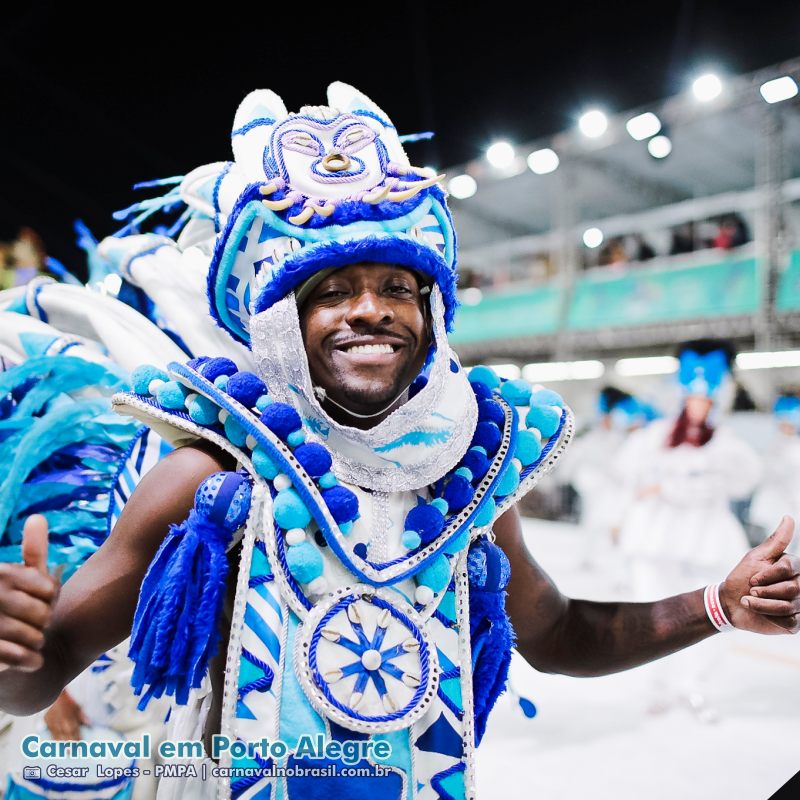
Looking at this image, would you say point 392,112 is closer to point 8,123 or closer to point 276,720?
point 8,123

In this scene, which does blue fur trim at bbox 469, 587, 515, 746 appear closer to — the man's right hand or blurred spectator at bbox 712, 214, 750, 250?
the man's right hand

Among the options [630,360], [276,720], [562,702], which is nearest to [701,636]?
[276,720]

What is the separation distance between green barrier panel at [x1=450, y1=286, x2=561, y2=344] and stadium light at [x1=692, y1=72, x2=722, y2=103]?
289 inches

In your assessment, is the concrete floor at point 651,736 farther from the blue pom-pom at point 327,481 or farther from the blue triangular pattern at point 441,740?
the blue pom-pom at point 327,481

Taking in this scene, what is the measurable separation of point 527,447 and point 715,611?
0.44 m

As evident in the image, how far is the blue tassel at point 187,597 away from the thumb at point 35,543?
0.54 ft

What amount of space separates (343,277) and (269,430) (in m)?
0.25

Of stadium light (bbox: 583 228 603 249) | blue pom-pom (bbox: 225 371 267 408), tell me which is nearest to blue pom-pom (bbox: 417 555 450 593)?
blue pom-pom (bbox: 225 371 267 408)

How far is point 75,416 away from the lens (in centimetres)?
161

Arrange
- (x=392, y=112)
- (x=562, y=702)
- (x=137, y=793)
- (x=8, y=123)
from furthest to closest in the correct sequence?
(x=562, y=702), (x=392, y=112), (x=8, y=123), (x=137, y=793)

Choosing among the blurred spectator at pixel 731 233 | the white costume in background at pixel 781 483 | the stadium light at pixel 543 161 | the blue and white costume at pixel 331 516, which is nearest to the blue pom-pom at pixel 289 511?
the blue and white costume at pixel 331 516

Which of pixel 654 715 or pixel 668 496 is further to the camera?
pixel 668 496

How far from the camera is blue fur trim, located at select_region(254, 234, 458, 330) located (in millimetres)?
1124

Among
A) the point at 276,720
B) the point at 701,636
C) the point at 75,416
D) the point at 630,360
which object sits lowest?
the point at 276,720
